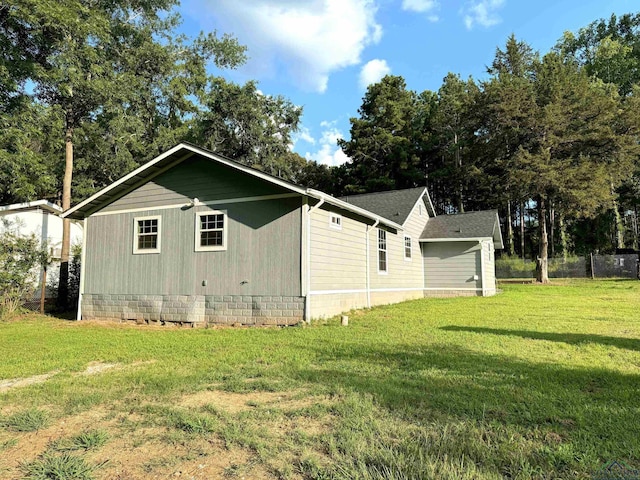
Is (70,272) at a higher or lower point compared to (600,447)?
higher

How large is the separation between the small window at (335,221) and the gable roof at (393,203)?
5194 mm

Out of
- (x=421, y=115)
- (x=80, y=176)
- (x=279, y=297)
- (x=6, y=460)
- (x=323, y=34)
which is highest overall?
→ (x=421, y=115)

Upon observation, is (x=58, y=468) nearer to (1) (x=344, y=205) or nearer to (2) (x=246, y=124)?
(1) (x=344, y=205)

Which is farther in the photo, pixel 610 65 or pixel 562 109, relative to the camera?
pixel 610 65

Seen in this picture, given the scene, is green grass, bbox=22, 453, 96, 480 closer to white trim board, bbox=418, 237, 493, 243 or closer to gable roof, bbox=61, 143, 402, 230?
gable roof, bbox=61, 143, 402, 230

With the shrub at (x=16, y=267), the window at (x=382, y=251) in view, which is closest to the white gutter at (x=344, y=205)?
the window at (x=382, y=251)

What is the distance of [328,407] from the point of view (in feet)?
11.6

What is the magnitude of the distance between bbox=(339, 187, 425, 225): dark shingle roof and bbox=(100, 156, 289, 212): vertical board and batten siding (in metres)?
7.23

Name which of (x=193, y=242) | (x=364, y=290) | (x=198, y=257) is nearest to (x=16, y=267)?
(x=193, y=242)

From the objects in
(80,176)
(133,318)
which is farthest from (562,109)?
(80,176)

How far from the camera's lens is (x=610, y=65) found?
37.0 m

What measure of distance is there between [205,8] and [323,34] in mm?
3861

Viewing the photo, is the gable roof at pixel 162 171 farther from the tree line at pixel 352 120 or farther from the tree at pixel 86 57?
the tree line at pixel 352 120

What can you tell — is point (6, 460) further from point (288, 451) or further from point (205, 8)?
point (205, 8)
